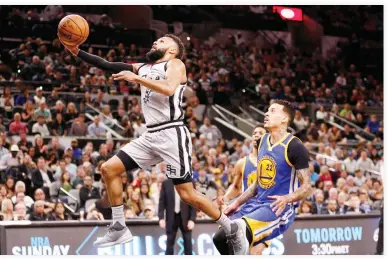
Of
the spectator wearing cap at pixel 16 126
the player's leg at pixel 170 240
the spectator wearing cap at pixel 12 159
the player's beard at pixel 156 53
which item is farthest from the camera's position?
the spectator wearing cap at pixel 16 126

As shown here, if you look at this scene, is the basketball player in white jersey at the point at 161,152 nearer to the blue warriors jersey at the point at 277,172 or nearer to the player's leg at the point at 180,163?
the player's leg at the point at 180,163

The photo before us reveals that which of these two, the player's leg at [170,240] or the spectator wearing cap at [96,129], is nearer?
the player's leg at [170,240]

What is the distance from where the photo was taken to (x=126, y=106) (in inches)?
794

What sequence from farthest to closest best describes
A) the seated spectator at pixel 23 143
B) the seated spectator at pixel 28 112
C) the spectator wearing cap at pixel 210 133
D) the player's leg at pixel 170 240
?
the spectator wearing cap at pixel 210 133
the seated spectator at pixel 28 112
the seated spectator at pixel 23 143
the player's leg at pixel 170 240

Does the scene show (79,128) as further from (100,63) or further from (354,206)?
(100,63)

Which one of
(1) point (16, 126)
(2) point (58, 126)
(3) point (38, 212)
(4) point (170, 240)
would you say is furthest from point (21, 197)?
(2) point (58, 126)

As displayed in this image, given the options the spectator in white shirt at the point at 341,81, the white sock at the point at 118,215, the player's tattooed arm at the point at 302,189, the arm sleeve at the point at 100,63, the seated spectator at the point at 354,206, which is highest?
the spectator in white shirt at the point at 341,81

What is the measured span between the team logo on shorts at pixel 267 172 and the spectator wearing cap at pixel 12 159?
8.02 m

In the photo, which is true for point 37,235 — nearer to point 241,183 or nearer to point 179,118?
point 241,183

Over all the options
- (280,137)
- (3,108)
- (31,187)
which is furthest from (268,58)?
(280,137)

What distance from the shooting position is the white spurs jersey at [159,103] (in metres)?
8.92

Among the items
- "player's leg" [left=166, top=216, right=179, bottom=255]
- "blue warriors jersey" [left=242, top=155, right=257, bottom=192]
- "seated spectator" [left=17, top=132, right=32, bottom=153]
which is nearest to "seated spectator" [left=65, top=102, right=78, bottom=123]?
"seated spectator" [left=17, top=132, right=32, bottom=153]

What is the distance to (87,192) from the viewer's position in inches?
619

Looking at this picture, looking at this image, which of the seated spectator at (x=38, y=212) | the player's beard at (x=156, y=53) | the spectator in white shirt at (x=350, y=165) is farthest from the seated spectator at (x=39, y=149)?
the player's beard at (x=156, y=53)
